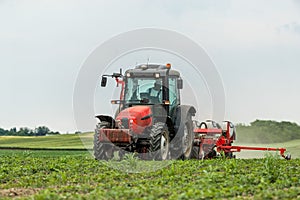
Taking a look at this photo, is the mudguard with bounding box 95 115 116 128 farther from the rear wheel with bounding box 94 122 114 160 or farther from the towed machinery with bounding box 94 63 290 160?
the rear wheel with bounding box 94 122 114 160

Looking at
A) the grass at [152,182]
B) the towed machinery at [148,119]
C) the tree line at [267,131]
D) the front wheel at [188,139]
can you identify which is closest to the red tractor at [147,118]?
the towed machinery at [148,119]

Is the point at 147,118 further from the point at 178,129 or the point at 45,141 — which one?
the point at 45,141

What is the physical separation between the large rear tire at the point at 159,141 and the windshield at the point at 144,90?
89cm

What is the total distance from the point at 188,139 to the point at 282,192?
10.2 m

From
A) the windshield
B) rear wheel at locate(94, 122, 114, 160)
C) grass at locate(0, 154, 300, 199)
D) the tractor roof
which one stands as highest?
the tractor roof

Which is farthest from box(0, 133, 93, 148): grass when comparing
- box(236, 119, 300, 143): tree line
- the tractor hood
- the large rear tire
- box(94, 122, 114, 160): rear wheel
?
the tractor hood

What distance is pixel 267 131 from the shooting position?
3541 centimetres

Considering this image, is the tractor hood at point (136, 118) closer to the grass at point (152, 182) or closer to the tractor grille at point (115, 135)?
the tractor grille at point (115, 135)

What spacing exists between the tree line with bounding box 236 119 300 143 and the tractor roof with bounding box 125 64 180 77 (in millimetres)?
14483

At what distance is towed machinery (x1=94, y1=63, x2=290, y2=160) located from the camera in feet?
59.7

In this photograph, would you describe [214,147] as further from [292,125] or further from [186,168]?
[292,125]

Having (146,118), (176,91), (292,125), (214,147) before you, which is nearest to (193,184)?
(146,118)

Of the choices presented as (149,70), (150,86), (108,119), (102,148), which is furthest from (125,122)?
(149,70)

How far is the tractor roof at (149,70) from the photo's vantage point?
18.9 m
